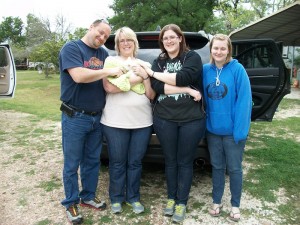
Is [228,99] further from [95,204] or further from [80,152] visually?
[95,204]

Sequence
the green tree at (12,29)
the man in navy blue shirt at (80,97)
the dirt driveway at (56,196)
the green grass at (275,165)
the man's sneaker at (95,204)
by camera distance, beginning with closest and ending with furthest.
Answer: the man in navy blue shirt at (80,97), the dirt driveway at (56,196), the man's sneaker at (95,204), the green grass at (275,165), the green tree at (12,29)

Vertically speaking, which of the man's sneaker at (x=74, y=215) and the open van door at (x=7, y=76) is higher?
the open van door at (x=7, y=76)

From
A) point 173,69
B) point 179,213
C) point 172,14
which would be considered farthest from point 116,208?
point 172,14

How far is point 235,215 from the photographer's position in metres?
3.17

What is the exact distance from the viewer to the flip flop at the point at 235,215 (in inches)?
125

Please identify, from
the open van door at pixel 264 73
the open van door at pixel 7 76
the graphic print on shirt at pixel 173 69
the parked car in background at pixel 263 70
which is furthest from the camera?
the open van door at pixel 7 76

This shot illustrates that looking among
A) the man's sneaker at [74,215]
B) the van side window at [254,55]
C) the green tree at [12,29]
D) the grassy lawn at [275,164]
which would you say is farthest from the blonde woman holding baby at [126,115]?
the green tree at [12,29]

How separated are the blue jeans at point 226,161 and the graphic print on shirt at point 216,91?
1.28 ft

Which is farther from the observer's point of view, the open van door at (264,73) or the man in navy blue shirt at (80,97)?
the open van door at (264,73)

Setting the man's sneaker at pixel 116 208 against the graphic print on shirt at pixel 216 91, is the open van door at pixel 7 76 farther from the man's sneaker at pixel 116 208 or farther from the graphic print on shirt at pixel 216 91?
the graphic print on shirt at pixel 216 91

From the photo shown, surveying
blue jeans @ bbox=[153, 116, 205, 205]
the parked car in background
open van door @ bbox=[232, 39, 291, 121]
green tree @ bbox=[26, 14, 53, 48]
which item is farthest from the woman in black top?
green tree @ bbox=[26, 14, 53, 48]

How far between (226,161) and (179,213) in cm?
69

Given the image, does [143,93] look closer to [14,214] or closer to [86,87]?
[86,87]

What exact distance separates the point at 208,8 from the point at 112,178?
22625mm
